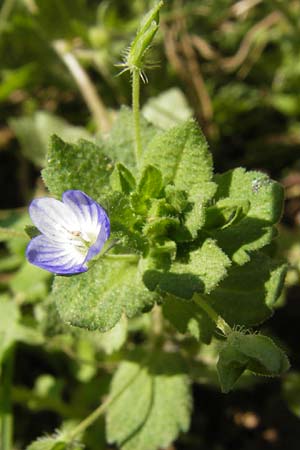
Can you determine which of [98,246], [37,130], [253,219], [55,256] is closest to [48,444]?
[55,256]

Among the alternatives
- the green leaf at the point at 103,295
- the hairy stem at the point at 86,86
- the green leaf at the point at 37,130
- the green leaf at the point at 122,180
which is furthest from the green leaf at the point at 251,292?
the green leaf at the point at 37,130

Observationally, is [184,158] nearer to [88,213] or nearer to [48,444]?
[88,213]

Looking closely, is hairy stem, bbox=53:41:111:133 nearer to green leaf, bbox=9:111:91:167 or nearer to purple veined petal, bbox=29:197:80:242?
green leaf, bbox=9:111:91:167

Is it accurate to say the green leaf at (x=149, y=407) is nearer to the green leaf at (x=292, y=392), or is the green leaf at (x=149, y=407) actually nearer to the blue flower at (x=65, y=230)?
the green leaf at (x=292, y=392)

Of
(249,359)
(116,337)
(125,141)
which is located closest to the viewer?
(249,359)

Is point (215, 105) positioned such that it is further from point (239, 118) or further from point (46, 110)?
point (46, 110)

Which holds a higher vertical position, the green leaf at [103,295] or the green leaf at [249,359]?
the green leaf at [103,295]
